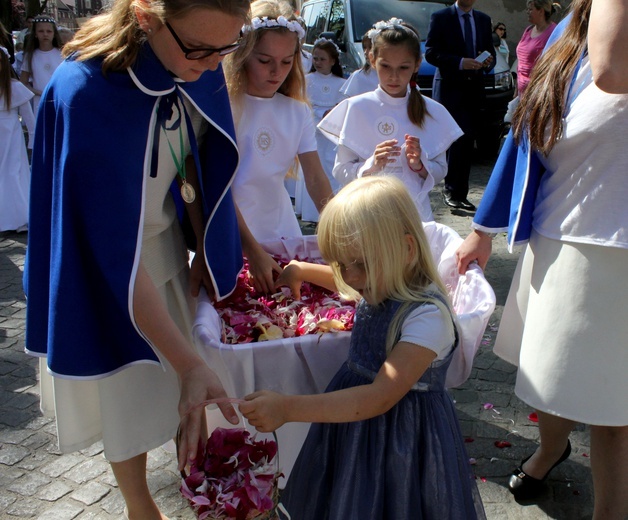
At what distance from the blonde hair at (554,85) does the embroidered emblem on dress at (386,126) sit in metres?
1.52

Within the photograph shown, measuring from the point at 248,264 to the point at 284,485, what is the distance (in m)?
0.82

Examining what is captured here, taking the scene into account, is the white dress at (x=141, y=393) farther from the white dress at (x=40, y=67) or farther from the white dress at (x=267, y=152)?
the white dress at (x=40, y=67)

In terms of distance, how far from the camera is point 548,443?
2.55 m

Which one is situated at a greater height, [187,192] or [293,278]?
[187,192]

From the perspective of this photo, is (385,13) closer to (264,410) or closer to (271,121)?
(271,121)

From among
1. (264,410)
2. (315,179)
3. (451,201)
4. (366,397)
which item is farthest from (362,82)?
(264,410)

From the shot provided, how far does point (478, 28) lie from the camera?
291 inches

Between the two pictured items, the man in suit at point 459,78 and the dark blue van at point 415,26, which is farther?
the dark blue van at point 415,26

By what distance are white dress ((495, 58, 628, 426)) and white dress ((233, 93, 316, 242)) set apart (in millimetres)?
1256

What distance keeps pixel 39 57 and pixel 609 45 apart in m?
8.13

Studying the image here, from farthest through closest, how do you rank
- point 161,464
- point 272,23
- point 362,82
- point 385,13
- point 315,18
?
point 315,18 → point 385,13 → point 362,82 → point 161,464 → point 272,23

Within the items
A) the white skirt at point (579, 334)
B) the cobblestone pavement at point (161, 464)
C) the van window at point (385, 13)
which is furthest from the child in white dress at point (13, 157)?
the white skirt at point (579, 334)

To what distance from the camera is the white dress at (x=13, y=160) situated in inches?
261

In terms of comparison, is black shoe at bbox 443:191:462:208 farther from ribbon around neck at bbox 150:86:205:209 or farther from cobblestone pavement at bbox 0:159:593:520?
ribbon around neck at bbox 150:86:205:209
